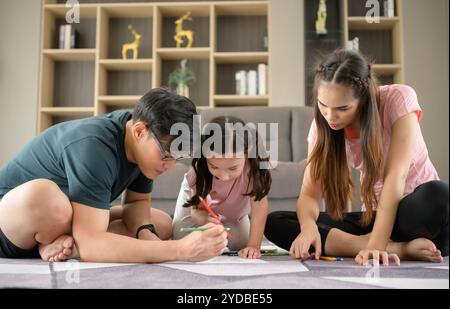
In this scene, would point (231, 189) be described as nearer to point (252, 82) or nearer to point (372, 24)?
point (252, 82)

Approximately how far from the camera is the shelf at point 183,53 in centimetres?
299

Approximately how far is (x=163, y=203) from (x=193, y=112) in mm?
1088

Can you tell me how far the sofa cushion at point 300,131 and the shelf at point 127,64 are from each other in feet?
3.87

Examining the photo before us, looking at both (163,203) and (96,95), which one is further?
(96,95)

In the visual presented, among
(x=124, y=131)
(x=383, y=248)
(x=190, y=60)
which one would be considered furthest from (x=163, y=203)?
(x=190, y=60)

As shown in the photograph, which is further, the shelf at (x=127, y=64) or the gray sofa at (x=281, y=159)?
the shelf at (x=127, y=64)

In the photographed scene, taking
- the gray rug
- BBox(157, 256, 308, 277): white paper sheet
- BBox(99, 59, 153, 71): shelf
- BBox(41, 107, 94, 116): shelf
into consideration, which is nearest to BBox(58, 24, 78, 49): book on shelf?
BBox(99, 59, 153, 71): shelf

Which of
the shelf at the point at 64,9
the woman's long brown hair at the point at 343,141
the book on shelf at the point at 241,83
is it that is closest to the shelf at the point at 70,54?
the shelf at the point at 64,9

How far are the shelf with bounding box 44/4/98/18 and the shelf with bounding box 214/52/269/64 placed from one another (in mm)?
888

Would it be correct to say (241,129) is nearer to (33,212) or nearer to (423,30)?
(33,212)

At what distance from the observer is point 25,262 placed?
837mm

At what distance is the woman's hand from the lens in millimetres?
919

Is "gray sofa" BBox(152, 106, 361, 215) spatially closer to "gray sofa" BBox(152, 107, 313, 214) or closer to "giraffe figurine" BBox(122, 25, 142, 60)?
"gray sofa" BBox(152, 107, 313, 214)

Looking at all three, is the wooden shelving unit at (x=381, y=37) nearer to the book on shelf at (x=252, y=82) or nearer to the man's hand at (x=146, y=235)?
the book on shelf at (x=252, y=82)
